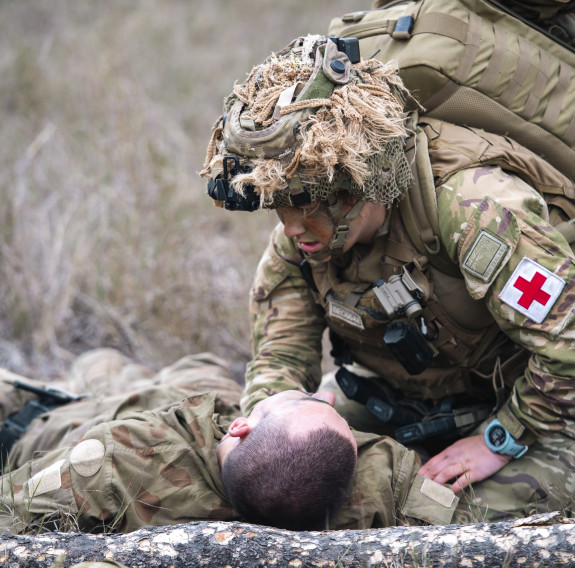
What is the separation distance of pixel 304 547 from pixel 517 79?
1.89m

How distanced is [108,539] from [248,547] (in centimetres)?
41

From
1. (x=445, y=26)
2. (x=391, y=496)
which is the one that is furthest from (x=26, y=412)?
(x=445, y=26)

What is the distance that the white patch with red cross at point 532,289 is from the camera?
2.41 meters

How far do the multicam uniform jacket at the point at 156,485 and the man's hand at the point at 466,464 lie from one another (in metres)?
0.13

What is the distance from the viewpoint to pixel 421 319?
9.34 ft

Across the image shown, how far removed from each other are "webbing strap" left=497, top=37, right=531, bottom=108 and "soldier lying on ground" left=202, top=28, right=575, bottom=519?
152 millimetres

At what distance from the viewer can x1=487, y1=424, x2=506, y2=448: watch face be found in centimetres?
281

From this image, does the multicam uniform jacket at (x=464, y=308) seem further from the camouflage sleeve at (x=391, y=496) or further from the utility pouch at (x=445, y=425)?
the camouflage sleeve at (x=391, y=496)

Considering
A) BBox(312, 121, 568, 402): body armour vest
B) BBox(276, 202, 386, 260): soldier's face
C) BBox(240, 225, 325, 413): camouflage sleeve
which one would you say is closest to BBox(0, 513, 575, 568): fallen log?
BBox(312, 121, 568, 402): body armour vest

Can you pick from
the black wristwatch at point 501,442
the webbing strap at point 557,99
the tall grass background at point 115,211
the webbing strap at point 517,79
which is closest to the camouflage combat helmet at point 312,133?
the webbing strap at point 517,79

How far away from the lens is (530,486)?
2.79 m

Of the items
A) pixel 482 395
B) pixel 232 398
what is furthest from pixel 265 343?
pixel 482 395

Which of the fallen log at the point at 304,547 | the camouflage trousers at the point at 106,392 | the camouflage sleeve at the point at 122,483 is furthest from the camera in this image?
the camouflage trousers at the point at 106,392

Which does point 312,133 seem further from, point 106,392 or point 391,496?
point 106,392
